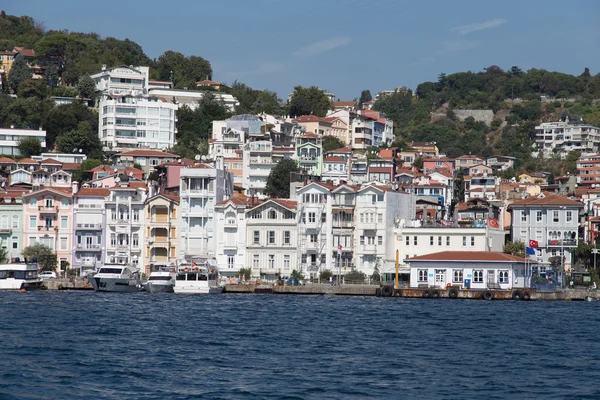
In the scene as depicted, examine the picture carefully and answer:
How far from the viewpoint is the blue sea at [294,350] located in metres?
36.0

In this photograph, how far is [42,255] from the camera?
288 feet

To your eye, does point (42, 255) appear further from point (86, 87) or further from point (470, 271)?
point (86, 87)

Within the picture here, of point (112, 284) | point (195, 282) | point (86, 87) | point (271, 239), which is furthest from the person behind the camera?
point (86, 87)

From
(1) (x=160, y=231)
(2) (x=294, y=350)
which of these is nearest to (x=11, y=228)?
(1) (x=160, y=231)

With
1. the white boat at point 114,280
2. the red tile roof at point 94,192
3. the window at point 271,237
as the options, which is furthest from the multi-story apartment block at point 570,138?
the white boat at point 114,280

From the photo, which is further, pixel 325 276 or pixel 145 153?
pixel 145 153

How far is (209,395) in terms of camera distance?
114 ft

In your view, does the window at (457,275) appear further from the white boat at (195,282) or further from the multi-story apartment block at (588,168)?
the multi-story apartment block at (588,168)

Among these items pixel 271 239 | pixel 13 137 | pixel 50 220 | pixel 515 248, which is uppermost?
pixel 13 137

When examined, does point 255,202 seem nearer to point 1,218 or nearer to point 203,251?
point 203,251

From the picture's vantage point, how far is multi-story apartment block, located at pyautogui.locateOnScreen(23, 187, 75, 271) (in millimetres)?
89875

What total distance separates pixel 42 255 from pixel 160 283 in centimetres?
1259

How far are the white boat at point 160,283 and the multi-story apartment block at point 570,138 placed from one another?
107m

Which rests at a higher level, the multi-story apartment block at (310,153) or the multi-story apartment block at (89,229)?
the multi-story apartment block at (310,153)
